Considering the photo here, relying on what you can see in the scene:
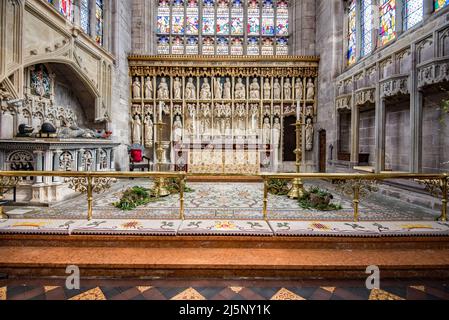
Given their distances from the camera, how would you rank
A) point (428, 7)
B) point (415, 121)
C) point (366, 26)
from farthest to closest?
point (366, 26) → point (415, 121) → point (428, 7)

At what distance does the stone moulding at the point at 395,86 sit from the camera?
629 cm

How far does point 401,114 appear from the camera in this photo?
7.52m

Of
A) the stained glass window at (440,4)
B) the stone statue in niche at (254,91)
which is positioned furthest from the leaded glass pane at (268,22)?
the stained glass window at (440,4)

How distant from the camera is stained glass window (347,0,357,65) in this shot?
963 centimetres

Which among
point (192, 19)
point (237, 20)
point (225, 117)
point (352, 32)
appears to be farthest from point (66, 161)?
point (237, 20)

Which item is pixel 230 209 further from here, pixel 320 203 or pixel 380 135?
pixel 380 135

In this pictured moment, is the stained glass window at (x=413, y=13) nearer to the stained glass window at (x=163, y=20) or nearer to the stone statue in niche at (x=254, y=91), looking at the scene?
the stone statue in niche at (x=254, y=91)

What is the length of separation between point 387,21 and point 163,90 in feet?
28.7

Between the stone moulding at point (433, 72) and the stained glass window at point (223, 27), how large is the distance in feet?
27.4

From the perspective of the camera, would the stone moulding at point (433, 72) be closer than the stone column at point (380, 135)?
Yes

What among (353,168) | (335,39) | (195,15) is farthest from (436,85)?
(195,15)

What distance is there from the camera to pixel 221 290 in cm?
275

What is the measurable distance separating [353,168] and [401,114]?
2.08 meters
